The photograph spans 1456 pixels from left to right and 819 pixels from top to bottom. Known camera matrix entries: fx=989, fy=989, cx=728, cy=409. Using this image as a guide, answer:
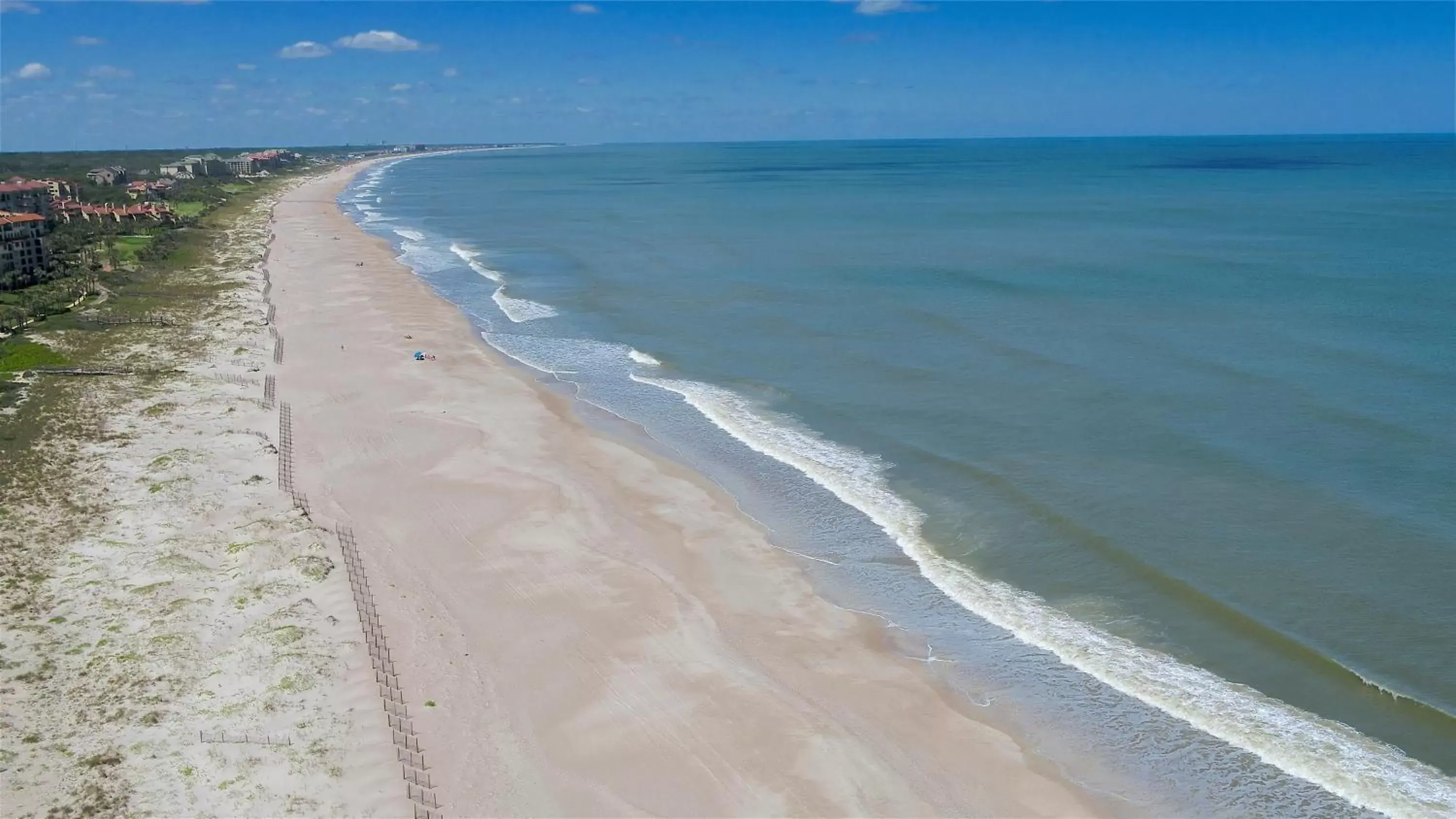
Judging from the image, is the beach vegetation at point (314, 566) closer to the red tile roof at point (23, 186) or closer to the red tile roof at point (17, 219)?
the red tile roof at point (17, 219)


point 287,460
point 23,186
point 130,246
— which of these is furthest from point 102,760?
point 23,186

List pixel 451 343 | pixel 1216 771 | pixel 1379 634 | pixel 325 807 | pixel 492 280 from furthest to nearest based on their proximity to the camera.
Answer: pixel 492 280, pixel 451 343, pixel 1379 634, pixel 1216 771, pixel 325 807

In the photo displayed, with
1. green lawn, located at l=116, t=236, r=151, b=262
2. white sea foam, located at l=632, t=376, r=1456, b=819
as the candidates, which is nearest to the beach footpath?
white sea foam, located at l=632, t=376, r=1456, b=819

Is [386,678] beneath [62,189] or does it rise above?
beneath

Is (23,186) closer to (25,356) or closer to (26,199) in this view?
(26,199)

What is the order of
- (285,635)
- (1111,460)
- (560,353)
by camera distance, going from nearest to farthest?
→ (285,635)
(1111,460)
(560,353)

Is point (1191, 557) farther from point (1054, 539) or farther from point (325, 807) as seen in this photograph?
point (325, 807)

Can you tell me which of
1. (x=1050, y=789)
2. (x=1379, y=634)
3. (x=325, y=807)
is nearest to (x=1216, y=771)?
(x=1050, y=789)
